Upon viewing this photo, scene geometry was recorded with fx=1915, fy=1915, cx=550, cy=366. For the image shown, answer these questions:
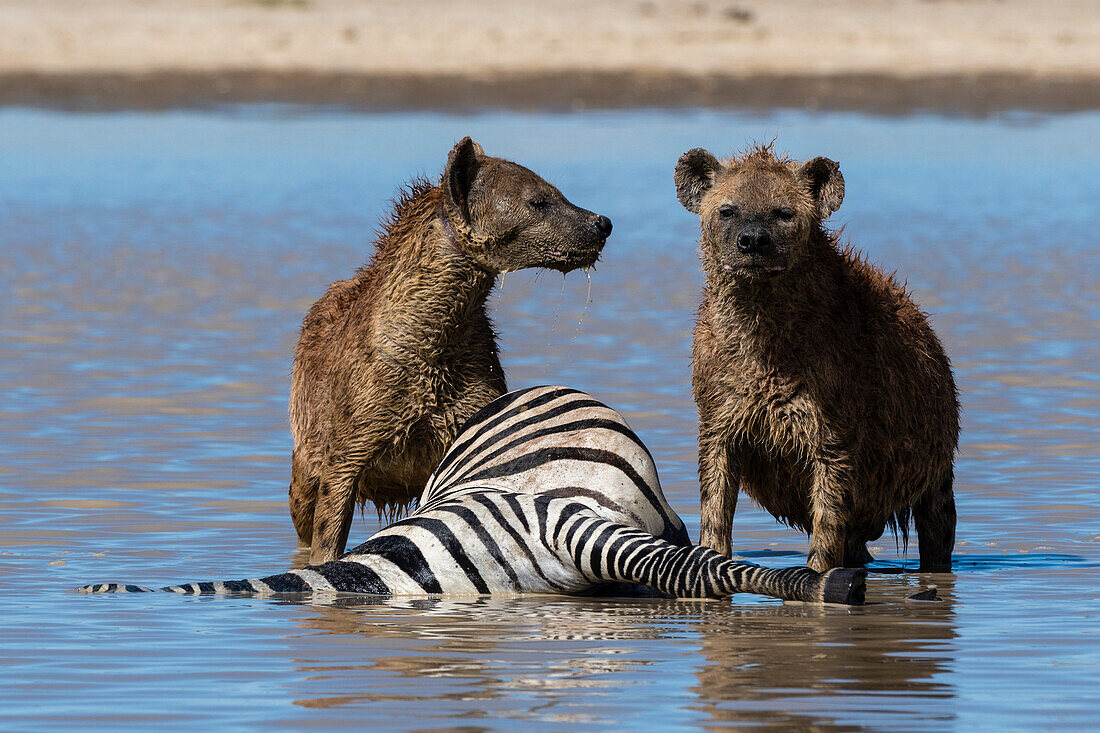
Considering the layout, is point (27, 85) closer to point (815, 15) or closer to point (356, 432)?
point (815, 15)

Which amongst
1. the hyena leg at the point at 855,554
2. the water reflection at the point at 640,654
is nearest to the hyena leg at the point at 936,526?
the hyena leg at the point at 855,554

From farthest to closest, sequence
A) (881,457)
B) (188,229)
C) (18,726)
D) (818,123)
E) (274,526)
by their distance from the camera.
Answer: (818,123) < (188,229) < (274,526) < (881,457) < (18,726)

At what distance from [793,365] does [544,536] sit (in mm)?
1335

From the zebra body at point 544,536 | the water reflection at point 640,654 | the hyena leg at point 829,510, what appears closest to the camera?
the water reflection at point 640,654

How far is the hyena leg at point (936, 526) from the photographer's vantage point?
30.0 ft

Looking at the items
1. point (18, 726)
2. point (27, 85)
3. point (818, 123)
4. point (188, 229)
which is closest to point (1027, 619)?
point (18, 726)

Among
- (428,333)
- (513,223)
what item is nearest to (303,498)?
(428,333)

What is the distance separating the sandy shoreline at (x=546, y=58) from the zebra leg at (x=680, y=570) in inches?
1180

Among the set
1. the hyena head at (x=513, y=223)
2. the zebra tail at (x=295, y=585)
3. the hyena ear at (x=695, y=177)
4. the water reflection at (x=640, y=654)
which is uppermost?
the hyena ear at (x=695, y=177)

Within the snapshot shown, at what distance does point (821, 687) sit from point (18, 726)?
2.63 metres

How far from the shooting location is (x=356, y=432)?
884cm

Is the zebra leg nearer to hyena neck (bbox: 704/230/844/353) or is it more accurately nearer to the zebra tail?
the zebra tail

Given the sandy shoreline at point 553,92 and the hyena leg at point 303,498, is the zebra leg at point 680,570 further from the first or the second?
the sandy shoreline at point 553,92

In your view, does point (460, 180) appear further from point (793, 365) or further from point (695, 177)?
point (793, 365)
